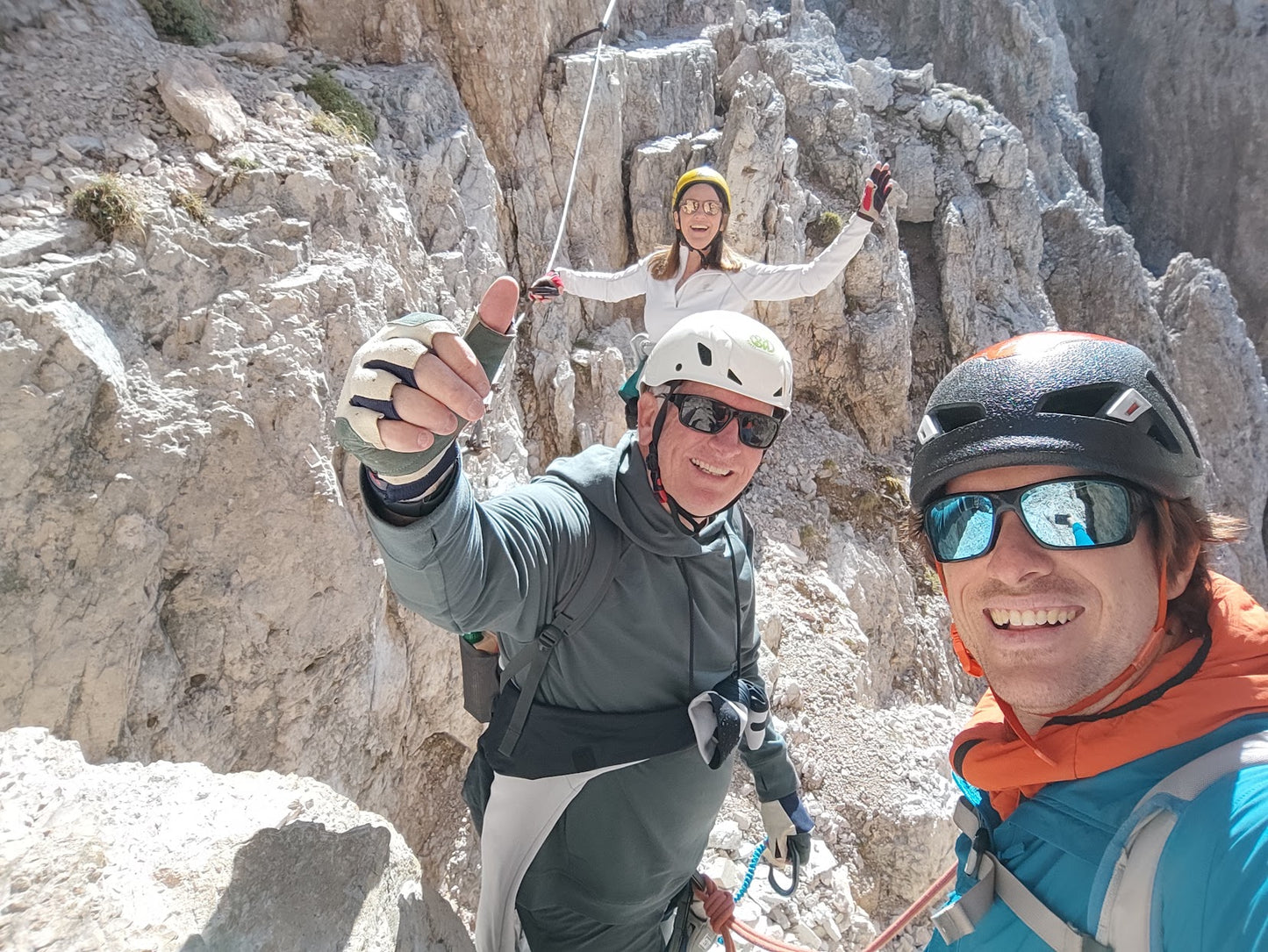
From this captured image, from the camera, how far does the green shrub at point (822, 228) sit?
1580 centimetres

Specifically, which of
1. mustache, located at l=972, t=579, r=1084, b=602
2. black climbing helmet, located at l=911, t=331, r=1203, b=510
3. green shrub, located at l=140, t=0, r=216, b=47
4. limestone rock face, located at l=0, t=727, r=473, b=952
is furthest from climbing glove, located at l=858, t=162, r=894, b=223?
green shrub, located at l=140, t=0, r=216, b=47

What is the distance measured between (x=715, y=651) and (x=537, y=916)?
4.69 ft

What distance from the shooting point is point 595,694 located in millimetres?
2719

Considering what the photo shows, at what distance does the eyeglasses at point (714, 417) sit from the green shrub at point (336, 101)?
523cm

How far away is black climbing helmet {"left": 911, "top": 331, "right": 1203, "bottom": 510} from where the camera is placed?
6.30 feet

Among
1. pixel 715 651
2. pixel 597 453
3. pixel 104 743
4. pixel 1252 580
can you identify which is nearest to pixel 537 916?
pixel 715 651

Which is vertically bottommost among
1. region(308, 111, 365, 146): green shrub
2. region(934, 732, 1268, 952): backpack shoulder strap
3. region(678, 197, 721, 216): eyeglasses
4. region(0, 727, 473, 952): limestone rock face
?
region(0, 727, 473, 952): limestone rock face

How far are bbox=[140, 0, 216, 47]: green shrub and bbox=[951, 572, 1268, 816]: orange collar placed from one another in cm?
804

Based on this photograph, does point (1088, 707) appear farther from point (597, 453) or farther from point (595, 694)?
point (597, 453)

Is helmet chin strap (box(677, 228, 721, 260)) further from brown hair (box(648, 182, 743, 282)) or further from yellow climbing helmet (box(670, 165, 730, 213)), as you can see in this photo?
yellow climbing helmet (box(670, 165, 730, 213))

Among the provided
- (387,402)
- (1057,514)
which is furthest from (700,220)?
(387,402)

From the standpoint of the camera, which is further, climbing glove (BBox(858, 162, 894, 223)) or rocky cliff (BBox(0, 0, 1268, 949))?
climbing glove (BBox(858, 162, 894, 223))

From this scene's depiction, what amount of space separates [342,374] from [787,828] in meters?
4.65

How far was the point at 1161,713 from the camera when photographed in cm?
156
